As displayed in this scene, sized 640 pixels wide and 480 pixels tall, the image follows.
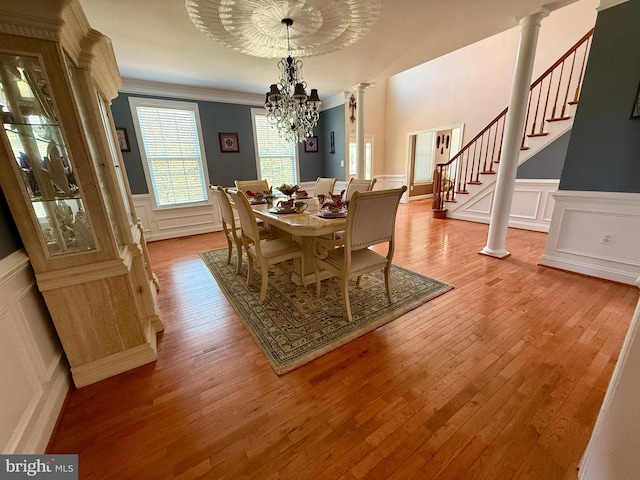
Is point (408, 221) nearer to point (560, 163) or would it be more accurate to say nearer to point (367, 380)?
point (560, 163)

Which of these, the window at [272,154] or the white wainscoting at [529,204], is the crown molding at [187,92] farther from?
the white wainscoting at [529,204]

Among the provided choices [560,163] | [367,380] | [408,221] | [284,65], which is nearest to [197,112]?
[284,65]

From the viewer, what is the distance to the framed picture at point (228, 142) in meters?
4.57

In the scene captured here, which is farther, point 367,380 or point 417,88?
point 417,88

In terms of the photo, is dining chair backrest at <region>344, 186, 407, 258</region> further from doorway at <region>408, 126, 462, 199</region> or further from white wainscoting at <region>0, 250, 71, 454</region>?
doorway at <region>408, 126, 462, 199</region>

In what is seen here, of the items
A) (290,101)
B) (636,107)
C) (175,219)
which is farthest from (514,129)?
(175,219)

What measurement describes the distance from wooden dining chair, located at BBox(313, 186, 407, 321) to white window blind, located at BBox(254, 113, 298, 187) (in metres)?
3.42

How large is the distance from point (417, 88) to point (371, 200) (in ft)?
20.1

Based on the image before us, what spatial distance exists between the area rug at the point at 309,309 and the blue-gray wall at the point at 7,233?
1333 millimetres

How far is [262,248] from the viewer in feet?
7.58

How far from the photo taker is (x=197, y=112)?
4258 millimetres

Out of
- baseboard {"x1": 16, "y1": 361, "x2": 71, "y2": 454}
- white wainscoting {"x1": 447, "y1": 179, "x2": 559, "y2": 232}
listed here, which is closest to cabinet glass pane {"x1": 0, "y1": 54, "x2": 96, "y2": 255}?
baseboard {"x1": 16, "y1": 361, "x2": 71, "y2": 454}

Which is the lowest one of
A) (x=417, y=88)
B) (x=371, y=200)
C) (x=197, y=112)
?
(x=371, y=200)

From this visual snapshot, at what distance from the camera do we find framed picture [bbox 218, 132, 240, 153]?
180 inches
